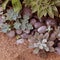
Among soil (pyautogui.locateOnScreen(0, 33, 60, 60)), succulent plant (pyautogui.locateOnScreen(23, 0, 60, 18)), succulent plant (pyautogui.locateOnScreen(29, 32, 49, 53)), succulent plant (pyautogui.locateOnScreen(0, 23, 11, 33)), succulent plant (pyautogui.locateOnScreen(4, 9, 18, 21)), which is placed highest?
succulent plant (pyautogui.locateOnScreen(23, 0, 60, 18))

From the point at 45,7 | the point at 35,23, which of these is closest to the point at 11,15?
the point at 35,23

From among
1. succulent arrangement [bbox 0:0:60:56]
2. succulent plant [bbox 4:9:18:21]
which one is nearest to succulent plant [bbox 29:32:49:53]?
succulent arrangement [bbox 0:0:60:56]

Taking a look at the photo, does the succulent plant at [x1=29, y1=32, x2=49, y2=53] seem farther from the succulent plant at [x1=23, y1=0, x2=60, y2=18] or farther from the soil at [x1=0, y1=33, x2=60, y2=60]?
the succulent plant at [x1=23, y1=0, x2=60, y2=18]

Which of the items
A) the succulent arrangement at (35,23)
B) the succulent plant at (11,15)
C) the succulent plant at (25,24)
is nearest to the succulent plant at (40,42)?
the succulent arrangement at (35,23)

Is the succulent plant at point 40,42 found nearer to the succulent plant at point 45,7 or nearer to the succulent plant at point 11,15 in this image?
the succulent plant at point 45,7

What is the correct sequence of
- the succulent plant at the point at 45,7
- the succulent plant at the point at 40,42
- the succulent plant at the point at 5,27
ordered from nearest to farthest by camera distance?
the succulent plant at the point at 40,42
the succulent plant at the point at 45,7
the succulent plant at the point at 5,27
